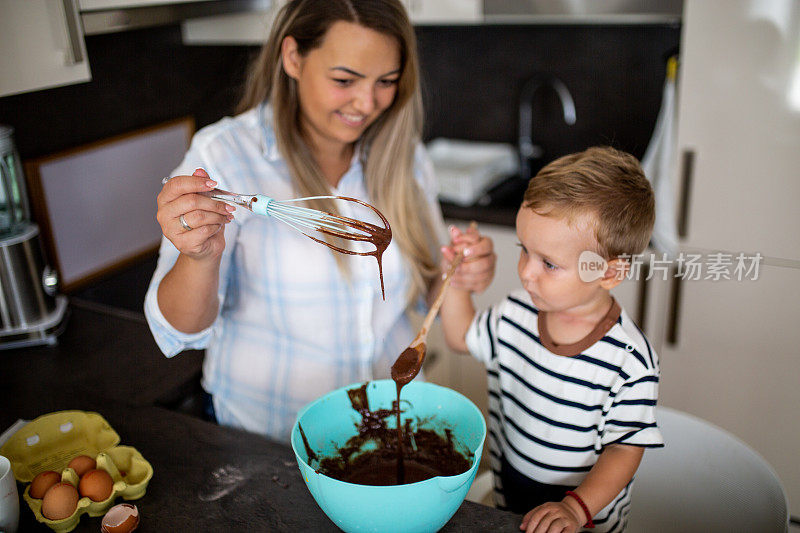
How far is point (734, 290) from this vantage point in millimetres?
1898

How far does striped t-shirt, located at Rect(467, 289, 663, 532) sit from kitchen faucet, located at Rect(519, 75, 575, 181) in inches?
53.5

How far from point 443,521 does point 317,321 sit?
515 mm

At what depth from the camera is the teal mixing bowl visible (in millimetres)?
833

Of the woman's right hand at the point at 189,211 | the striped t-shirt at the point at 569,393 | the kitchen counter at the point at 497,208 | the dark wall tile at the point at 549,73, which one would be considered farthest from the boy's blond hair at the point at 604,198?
the dark wall tile at the point at 549,73

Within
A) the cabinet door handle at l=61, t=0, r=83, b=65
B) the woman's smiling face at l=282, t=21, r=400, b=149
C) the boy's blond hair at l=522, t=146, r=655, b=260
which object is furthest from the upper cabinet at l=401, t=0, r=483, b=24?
the boy's blond hair at l=522, t=146, r=655, b=260

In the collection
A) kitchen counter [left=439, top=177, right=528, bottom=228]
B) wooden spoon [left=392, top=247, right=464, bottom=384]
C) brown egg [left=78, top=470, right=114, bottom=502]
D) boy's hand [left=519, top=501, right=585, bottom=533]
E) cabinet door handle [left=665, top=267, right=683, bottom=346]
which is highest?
wooden spoon [left=392, top=247, right=464, bottom=384]

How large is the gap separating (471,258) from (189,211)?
520 mm

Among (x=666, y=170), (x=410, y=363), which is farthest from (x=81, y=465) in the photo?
(x=666, y=170)

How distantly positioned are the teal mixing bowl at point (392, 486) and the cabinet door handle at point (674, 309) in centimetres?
116

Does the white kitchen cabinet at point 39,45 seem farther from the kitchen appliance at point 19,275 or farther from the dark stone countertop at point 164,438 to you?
the dark stone countertop at point 164,438

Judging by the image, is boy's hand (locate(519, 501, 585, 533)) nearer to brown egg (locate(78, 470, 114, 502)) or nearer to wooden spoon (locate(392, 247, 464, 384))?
wooden spoon (locate(392, 247, 464, 384))

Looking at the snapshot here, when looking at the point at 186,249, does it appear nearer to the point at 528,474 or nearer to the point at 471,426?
the point at 471,426

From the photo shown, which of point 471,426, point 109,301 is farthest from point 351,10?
point 109,301

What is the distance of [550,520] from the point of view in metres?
0.92
